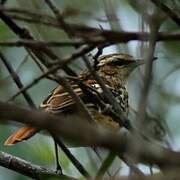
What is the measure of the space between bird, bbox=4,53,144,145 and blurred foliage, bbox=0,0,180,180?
327 mm

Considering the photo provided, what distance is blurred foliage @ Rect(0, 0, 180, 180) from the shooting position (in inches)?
103

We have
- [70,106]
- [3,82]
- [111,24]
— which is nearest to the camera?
[3,82]

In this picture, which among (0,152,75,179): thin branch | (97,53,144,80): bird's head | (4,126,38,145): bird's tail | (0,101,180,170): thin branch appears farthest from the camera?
(97,53,144,80): bird's head

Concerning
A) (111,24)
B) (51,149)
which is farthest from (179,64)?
(51,149)

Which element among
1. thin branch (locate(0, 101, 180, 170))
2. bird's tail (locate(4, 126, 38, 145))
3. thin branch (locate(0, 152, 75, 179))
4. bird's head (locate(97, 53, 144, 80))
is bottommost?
bird's head (locate(97, 53, 144, 80))

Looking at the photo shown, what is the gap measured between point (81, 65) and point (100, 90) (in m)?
0.45

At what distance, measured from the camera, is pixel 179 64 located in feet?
11.3

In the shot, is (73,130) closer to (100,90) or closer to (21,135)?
(100,90)

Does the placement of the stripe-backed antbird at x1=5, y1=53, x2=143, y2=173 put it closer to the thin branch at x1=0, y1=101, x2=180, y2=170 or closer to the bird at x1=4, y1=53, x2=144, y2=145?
the bird at x1=4, y1=53, x2=144, y2=145

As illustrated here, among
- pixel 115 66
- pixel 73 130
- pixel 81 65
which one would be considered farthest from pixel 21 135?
pixel 73 130

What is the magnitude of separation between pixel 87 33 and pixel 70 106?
2601mm

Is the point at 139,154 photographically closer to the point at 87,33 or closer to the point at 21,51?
the point at 87,33

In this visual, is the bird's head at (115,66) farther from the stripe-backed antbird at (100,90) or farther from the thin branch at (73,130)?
the thin branch at (73,130)

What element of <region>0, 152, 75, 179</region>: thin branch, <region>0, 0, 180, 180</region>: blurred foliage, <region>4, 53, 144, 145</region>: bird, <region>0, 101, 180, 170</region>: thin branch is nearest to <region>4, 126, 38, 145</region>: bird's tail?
<region>4, 53, 144, 145</region>: bird
